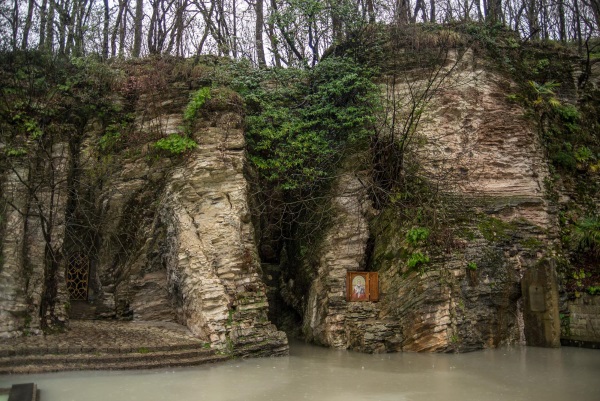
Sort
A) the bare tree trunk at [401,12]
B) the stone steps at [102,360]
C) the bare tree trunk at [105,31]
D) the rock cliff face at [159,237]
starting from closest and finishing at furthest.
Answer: the stone steps at [102,360]
the rock cliff face at [159,237]
the bare tree trunk at [401,12]
the bare tree trunk at [105,31]

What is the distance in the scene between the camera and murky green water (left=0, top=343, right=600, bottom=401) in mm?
6816

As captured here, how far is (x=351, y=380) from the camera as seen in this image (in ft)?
25.9

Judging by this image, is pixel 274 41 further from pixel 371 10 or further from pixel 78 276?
pixel 78 276

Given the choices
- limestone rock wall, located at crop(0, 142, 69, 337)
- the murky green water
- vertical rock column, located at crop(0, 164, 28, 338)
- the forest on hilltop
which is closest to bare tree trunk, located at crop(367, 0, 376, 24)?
the forest on hilltop

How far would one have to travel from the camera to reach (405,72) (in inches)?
581

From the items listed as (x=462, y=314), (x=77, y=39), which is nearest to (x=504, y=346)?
(x=462, y=314)

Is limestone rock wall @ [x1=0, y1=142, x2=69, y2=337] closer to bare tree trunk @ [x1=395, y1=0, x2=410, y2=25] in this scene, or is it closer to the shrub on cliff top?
the shrub on cliff top

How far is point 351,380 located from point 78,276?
26.0 ft

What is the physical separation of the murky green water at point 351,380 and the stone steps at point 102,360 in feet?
0.88

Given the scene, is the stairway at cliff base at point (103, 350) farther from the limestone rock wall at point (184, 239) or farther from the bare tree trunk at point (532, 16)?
the bare tree trunk at point (532, 16)

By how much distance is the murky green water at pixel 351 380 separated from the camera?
6.82 m

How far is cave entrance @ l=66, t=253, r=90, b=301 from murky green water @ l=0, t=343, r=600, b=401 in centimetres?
487

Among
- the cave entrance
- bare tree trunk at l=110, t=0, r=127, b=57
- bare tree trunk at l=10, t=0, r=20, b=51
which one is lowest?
the cave entrance

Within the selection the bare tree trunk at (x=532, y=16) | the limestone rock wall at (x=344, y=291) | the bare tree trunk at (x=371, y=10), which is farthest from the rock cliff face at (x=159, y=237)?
the bare tree trunk at (x=532, y=16)
